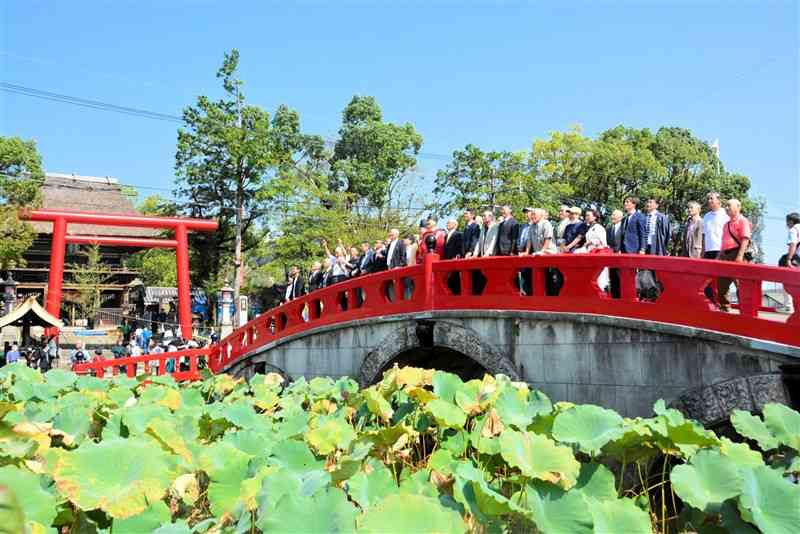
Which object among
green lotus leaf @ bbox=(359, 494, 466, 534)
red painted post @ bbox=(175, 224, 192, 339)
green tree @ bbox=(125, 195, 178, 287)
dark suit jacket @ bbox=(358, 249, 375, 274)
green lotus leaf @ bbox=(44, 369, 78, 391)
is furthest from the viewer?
green tree @ bbox=(125, 195, 178, 287)

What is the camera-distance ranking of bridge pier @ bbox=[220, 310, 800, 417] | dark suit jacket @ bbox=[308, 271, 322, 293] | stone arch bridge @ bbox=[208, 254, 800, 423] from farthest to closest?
1. dark suit jacket @ bbox=[308, 271, 322, 293]
2. bridge pier @ bbox=[220, 310, 800, 417]
3. stone arch bridge @ bbox=[208, 254, 800, 423]

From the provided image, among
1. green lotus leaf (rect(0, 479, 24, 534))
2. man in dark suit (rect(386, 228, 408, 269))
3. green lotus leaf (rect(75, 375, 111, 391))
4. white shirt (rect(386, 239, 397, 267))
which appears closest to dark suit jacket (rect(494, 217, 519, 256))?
man in dark suit (rect(386, 228, 408, 269))

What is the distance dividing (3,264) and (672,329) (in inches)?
970

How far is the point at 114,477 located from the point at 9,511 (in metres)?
1.41

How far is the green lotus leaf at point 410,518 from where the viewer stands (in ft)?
5.41

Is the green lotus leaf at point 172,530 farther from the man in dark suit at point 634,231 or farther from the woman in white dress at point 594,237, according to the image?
the man in dark suit at point 634,231

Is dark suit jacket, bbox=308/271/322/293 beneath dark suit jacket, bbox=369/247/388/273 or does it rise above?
beneath

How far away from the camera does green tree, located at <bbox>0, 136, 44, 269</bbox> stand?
72.8 feet

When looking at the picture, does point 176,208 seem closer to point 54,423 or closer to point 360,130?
point 360,130

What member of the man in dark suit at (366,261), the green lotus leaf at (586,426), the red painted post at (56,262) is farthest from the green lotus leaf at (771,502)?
the red painted post at (56,262)

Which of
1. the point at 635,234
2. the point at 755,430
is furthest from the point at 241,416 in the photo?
the point at 635,234

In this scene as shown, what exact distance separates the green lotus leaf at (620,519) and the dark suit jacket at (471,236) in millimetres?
8378

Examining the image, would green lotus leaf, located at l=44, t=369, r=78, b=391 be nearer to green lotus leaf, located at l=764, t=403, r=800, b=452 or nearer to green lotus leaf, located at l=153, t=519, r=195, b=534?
green lotus leaf, located at l=153, t=519, r=195, b=534

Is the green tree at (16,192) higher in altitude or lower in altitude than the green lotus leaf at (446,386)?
higher
